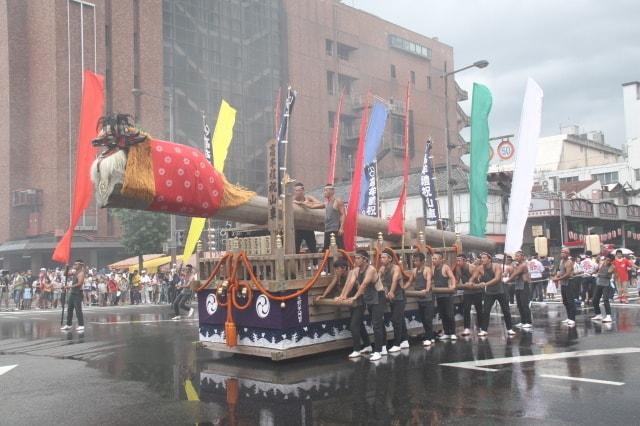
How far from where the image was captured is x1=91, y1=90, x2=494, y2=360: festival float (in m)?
7.53

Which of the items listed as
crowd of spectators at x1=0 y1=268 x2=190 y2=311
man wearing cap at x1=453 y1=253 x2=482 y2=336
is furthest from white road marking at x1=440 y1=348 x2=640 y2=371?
crowd of spectators at x1=0 y1=268 x2=190 y2=311

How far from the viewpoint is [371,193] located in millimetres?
14172

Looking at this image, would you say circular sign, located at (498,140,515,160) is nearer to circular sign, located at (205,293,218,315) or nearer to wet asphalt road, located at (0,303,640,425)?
wet asphalt road, located at (0,303,640,425)

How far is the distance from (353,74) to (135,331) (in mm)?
48840

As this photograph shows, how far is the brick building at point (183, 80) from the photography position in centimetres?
3925

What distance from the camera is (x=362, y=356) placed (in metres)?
9.12

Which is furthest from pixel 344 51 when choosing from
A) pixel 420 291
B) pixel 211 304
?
pixel 211 304

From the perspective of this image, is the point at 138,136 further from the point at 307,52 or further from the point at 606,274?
the point at 307,52

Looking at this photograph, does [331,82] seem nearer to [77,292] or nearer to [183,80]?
[183,80]

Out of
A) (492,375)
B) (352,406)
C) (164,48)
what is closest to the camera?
(352,406)

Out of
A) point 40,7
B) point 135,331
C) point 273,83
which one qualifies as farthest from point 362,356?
point 273,83

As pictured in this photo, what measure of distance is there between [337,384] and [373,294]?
6.31ft

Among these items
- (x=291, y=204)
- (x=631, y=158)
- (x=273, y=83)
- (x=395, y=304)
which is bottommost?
(x=395, y=304)

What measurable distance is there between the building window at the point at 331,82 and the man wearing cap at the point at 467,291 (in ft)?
154
